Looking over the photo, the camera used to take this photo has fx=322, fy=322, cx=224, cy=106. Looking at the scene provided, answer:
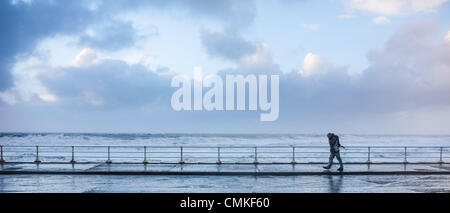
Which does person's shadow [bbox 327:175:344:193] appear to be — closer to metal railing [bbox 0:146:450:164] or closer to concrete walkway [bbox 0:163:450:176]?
concrete walkway [bbox 0:163:450:176]

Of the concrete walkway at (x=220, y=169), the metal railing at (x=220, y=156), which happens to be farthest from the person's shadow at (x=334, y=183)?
the metal railing at (x=220, y=156)

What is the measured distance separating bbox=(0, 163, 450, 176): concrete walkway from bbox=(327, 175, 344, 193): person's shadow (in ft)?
1.93

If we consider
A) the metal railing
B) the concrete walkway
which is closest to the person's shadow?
the concrete walkway

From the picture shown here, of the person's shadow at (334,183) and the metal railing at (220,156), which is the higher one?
the person's shadow at (334,183)

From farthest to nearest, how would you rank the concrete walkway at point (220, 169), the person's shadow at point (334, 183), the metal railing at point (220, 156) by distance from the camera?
the metal railing at point (220, 156) → the concrete walkway at point (220, 169) → the person's shadow at point (334, 183)

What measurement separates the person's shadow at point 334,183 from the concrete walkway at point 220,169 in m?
0.59

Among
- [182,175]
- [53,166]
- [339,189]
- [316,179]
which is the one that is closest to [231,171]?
[182,175]

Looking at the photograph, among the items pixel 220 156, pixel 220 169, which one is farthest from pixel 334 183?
pixel 220 156

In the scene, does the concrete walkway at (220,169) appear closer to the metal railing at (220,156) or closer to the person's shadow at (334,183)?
the person's shadow at (334,183)

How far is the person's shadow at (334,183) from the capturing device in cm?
1056

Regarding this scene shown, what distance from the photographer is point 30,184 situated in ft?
37.7
